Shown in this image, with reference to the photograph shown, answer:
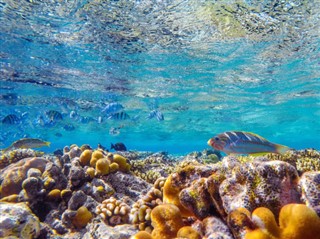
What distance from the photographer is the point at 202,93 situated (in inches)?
930

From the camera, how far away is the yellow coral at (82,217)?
15.3 ft

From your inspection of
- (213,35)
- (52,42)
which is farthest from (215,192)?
(52,42)

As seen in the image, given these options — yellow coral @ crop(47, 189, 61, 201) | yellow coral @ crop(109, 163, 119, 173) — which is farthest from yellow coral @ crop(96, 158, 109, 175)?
yellow coral @ crop(47, 189, 61, 201)

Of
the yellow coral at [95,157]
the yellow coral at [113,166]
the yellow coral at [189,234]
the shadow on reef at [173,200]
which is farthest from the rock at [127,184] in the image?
the yellow coral at [189,234]

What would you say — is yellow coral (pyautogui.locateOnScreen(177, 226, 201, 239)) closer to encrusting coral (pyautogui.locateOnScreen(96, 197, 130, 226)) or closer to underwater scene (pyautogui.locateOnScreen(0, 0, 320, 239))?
underwater scene (pyautogui.locateOnScreen(0, 0, 320, 239))

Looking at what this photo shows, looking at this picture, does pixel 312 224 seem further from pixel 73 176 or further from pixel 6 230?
pixel 73 176

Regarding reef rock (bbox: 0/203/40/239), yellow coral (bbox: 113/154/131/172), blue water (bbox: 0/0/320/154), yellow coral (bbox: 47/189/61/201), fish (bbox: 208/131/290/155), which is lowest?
reef rock (bbox: 0/203/40/239)

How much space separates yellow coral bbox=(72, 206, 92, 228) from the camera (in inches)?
183

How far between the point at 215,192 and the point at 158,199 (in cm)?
151

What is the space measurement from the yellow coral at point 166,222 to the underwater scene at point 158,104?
0.04ft

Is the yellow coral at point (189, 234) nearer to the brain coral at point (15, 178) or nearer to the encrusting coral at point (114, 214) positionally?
the encrusting coral at point (114, 214)

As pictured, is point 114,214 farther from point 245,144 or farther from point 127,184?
point 245,144

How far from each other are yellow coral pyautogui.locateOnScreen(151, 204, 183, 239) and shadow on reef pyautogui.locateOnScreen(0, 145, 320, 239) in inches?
0.4

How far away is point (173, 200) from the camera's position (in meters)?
3.40
